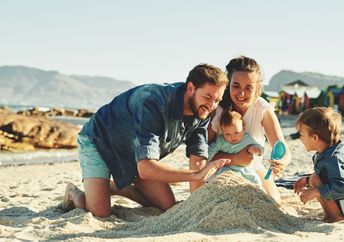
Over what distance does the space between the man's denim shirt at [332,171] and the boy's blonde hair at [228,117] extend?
92cm

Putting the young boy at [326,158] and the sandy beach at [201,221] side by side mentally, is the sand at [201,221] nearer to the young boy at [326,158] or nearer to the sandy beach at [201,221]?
the sandy beach at [201,221]

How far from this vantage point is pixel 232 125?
14.4 feet

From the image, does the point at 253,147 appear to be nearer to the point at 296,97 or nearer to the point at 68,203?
the point at 68,203

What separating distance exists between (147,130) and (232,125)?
0.98 metres

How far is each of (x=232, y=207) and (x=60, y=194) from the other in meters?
2.80

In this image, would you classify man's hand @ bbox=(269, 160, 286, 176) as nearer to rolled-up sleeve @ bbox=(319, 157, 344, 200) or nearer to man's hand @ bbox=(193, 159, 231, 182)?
rolled-up sleeve @ bbox=(319, 157, 344, 200)

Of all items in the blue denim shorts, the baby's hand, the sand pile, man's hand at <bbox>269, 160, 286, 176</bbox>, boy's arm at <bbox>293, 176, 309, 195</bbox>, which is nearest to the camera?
the sand pile

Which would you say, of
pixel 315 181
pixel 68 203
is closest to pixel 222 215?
pixel 315 181

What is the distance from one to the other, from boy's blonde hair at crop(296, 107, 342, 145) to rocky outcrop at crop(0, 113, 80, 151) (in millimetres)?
9739

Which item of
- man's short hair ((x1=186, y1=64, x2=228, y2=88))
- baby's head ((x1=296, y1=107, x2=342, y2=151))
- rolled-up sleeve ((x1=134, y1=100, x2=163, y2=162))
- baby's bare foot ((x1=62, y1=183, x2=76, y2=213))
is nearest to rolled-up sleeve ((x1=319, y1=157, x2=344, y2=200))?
baby's head ((x1=296, y1=107, x2=342, y2=151))

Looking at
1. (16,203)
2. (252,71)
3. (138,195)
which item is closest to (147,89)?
(252,71)

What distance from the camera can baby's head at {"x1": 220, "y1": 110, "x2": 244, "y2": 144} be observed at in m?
4.39

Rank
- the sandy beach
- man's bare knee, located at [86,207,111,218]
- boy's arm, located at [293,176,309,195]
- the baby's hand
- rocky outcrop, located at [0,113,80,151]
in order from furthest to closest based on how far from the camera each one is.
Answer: rocky outcrop, located at [0,113,80,151] → the baby's hand → man's bare knee, located at [86,207,111,218] → boy's arm, located at [293,176,309,195] → the sandy beach

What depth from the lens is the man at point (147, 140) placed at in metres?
3.65
